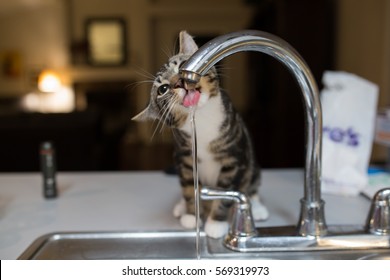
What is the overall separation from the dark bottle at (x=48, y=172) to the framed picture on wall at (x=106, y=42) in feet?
15.3

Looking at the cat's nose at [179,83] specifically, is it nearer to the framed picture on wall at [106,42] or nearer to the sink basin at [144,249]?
the sink basin at [144,249]

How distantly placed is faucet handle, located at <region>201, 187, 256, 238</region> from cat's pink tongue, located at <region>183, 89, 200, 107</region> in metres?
0.14

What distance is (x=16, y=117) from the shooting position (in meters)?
2.25

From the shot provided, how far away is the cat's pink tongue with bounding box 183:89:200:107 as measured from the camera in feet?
1.79

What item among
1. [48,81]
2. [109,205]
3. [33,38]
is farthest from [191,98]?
[33,38]

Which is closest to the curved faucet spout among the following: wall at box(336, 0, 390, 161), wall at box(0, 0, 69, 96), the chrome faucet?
the chrome faucet

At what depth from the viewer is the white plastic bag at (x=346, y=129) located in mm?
824

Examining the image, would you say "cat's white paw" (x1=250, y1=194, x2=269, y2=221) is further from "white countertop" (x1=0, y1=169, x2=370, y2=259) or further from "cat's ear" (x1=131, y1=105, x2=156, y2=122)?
"cat's ear" (x1=131, y1=105, x2=156, y2=122)
